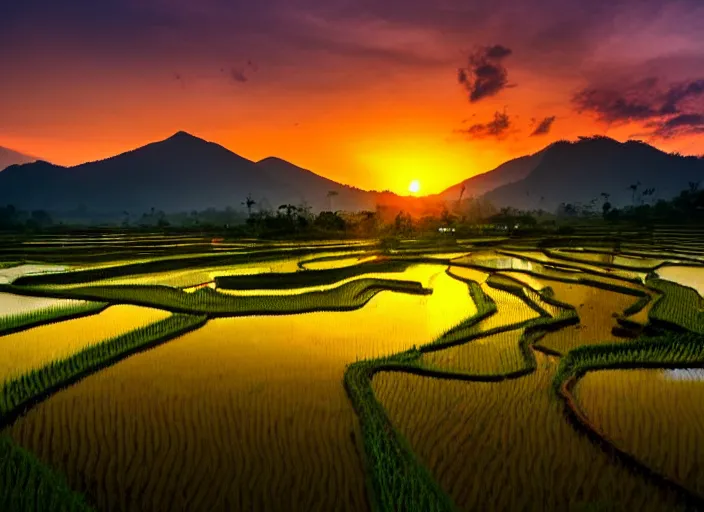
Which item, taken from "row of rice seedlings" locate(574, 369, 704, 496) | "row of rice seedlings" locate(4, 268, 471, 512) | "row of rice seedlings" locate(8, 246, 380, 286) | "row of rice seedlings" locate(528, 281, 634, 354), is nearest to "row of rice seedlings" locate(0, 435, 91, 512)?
"row of rice seedlings" locate(4, 268, 471, 512)

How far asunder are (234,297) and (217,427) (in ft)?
22.8

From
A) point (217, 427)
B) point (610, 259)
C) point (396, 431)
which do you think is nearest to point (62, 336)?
point (217, 427)

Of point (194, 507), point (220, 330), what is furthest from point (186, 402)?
point (220, 330)

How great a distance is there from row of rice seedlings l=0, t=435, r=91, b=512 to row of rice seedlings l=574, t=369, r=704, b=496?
4768 mm

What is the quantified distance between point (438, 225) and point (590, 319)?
125ft

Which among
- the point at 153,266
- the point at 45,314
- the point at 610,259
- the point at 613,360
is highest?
the point at 153,266

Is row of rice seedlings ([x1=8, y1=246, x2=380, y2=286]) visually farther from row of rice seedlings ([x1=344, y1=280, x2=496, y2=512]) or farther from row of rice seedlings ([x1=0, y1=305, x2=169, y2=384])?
row of rice seedlings ([x1=344, y1=280, x2=496, y2=512])

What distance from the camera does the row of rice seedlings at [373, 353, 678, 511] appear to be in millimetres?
3633

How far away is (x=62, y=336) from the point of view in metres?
8.48

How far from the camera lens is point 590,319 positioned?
370 inches

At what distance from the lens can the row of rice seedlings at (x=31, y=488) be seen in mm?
3453

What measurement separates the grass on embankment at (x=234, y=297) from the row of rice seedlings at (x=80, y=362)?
4.32ft

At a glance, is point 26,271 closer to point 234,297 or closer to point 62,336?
point 234,297

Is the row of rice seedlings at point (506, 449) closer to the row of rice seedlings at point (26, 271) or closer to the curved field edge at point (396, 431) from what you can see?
the curved field edge at point (396, 431)
